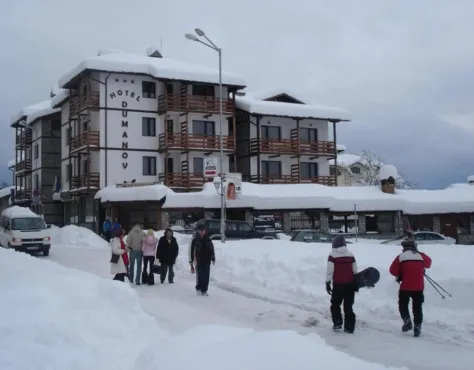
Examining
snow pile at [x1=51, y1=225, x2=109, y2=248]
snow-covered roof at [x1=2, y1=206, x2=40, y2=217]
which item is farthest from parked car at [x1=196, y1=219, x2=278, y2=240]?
snow-covered roof at [x1=2, y1=206, x2=40, y2=217]

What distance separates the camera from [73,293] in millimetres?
9602

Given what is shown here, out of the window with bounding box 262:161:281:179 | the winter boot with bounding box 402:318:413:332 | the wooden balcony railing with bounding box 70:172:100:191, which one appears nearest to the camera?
the winter boot with bounding box 402:318:413:332

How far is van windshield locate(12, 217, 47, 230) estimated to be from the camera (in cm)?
2709

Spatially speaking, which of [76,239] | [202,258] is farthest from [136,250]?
[76,239]

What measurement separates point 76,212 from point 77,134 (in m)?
6.40

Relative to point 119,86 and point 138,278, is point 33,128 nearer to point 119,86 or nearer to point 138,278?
point 119,86

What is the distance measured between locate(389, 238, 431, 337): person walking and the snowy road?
0.29 metres

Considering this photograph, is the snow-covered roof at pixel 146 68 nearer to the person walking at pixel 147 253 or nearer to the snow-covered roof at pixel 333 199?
the snow-covered roof at pixel 333 199

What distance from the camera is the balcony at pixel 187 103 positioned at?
146 ft

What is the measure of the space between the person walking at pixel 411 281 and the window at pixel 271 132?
128 feet

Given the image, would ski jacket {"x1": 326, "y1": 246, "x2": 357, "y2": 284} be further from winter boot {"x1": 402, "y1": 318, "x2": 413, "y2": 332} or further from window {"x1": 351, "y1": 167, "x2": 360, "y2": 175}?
window {"x1": 351, "y1": 167, "x2": 360, "y2": 175}

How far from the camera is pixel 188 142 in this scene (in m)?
44.5

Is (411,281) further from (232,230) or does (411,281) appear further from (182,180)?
(182,180)

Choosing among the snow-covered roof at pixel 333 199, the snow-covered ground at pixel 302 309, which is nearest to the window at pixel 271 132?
the snow-covered roof at pixel 333 199
